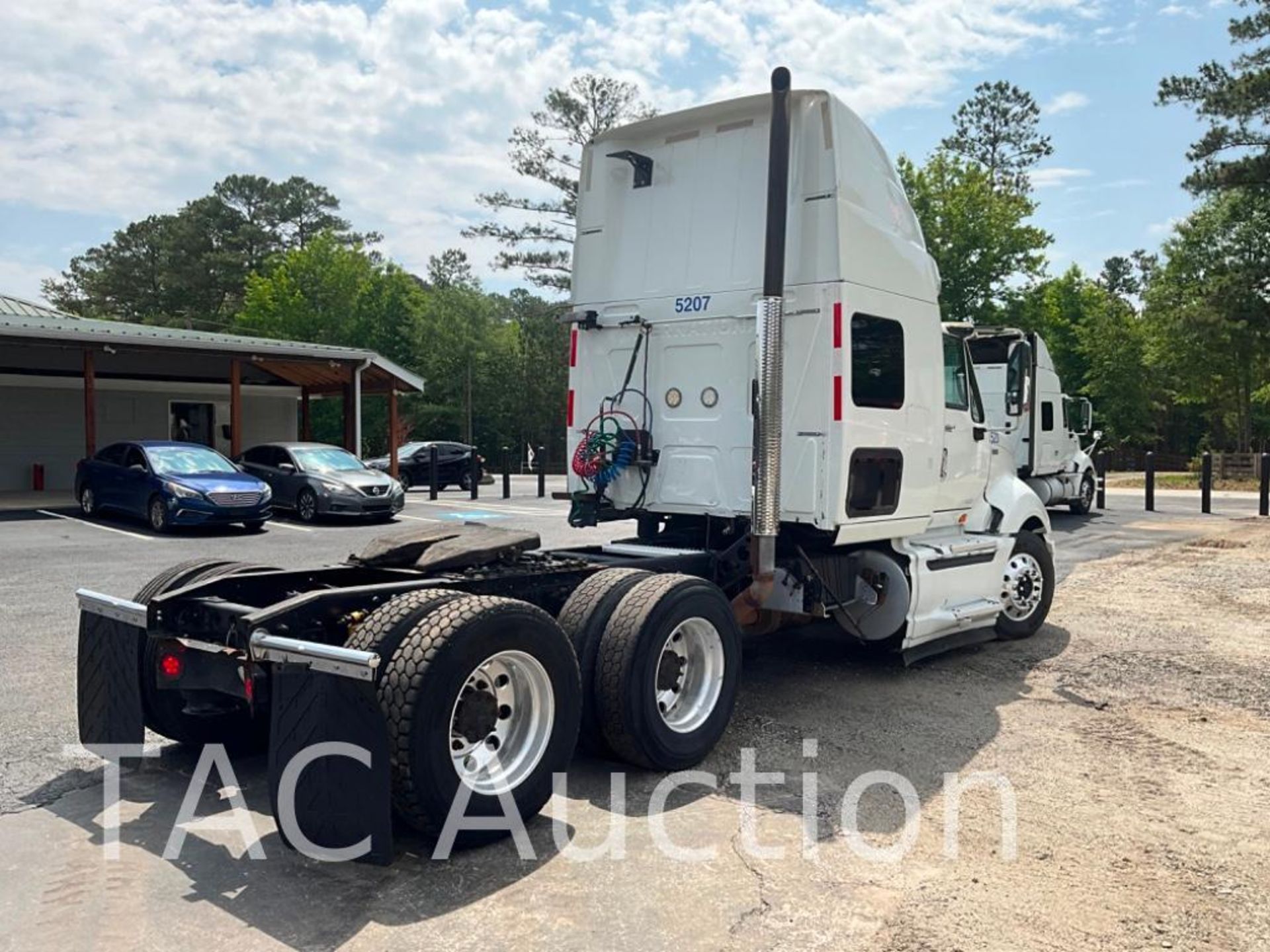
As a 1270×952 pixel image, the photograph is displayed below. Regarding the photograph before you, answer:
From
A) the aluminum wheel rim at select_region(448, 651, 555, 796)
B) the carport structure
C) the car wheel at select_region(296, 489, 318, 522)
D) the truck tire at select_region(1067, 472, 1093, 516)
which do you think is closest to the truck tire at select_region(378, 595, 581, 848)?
the aluminum wheel rim at select_region(448, 651, 555, 796)

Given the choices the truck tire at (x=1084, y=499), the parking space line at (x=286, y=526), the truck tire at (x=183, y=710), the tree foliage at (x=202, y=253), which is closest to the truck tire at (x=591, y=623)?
the truck tire at (x=183, y=710)

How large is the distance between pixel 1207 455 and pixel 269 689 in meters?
20.8

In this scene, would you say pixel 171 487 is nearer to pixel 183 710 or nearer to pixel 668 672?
pixel 183 710

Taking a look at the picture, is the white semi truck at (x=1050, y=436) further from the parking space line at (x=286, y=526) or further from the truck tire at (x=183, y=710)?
the parking space line at (x=286, y=526)

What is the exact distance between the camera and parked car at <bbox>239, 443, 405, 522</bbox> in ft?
57.3

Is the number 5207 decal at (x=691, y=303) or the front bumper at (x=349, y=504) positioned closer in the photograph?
the number 5207 decal at (x=691, y=303)

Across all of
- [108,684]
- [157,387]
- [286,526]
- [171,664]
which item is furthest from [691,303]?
[157,387]

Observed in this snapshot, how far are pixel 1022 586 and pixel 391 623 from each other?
590 centimetres

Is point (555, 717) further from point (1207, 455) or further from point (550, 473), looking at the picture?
point (550, 473)

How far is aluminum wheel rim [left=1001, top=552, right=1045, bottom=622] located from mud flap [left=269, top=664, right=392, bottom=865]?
5793mm

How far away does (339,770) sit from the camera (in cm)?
353

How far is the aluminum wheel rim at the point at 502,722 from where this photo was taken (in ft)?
13.2

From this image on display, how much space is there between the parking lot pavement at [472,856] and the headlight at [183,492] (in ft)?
25.9

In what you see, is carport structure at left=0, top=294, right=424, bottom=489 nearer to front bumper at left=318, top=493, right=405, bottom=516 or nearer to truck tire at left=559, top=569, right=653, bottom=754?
front bumper at left=318, top=493, right=405, bottom=516
